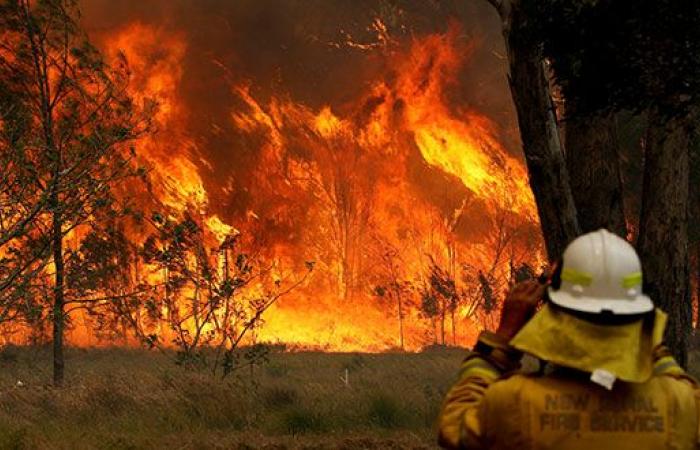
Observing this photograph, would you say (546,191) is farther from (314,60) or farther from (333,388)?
(314,60)

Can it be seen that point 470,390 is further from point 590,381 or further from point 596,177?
point 596,177

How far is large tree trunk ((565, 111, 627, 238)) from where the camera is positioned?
285 inches

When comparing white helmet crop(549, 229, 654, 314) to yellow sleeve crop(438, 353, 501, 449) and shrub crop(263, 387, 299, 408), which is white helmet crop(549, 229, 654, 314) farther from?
shrub crop(263, 387, 299, 408)

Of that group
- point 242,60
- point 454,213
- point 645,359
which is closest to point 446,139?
point 454,213

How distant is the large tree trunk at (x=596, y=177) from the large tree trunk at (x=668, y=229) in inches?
21.2

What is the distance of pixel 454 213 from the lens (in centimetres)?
4406

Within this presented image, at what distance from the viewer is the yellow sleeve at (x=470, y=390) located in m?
2.23

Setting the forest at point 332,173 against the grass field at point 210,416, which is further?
the forest at point 332,173

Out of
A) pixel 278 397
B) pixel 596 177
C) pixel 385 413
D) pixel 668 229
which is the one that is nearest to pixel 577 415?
pixel 596 177

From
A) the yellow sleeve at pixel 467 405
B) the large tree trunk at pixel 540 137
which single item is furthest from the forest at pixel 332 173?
the yellow sleeve at pixel 467 405

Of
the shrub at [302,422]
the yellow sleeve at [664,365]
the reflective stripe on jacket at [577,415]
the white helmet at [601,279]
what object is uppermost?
the white helmet at [601,279]

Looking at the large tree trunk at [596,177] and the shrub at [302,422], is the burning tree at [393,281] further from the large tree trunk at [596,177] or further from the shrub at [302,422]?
the large tree trunk at [596,177]

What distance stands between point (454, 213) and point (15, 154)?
38946 mm

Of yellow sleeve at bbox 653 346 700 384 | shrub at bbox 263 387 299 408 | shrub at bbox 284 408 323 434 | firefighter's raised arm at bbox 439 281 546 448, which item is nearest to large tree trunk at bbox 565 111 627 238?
shrub at bbox 284 408 323 434
